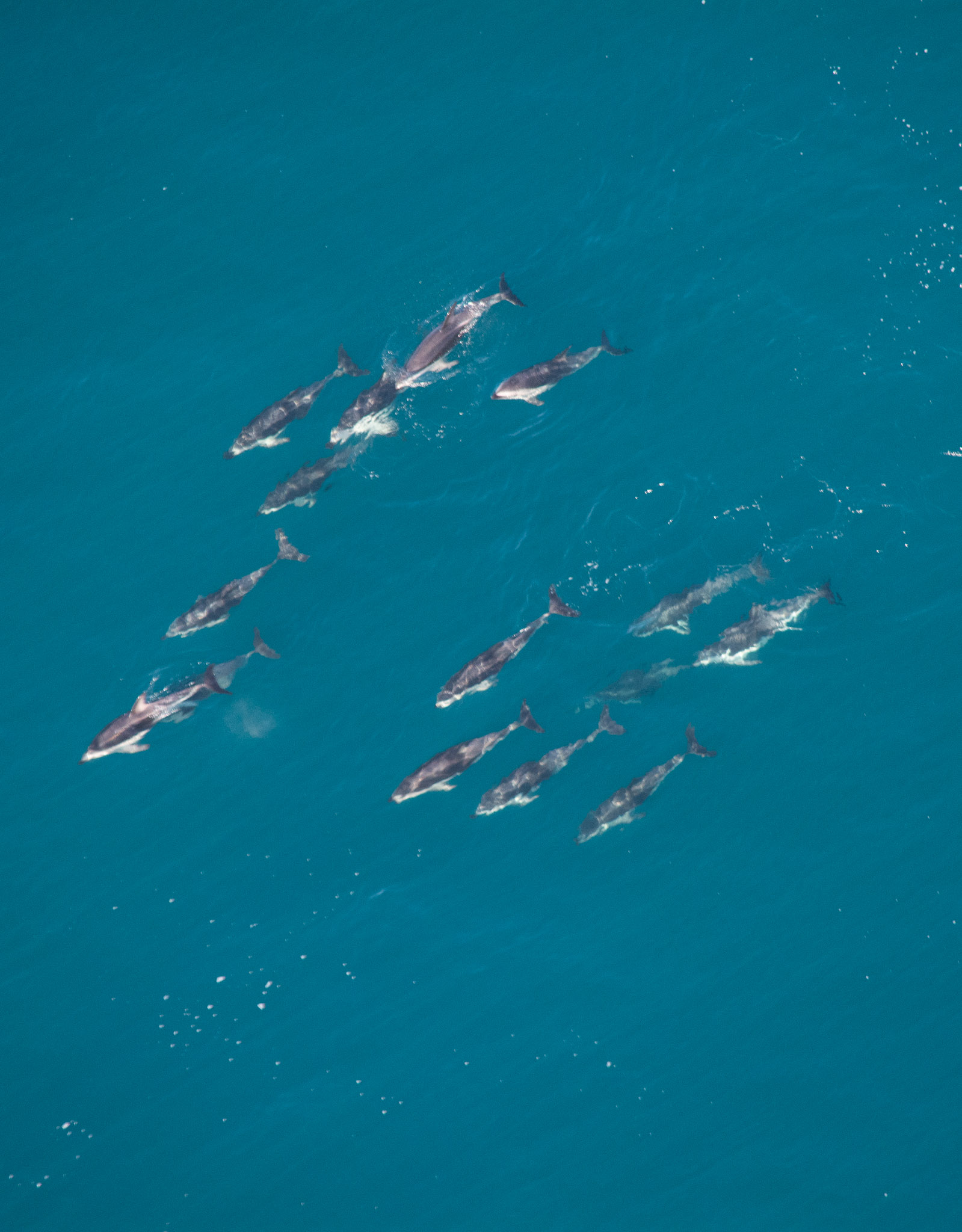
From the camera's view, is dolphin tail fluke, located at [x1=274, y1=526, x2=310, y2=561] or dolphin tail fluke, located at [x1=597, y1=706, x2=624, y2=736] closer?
dolphin tail fluke, located at [x1=597, y1=706, x2=624, y2=736]

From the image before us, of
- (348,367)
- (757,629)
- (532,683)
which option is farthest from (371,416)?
(757,629)

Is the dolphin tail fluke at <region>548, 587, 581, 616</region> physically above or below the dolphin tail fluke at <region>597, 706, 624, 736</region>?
above

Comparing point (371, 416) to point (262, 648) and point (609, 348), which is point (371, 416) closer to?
point (609, 348)

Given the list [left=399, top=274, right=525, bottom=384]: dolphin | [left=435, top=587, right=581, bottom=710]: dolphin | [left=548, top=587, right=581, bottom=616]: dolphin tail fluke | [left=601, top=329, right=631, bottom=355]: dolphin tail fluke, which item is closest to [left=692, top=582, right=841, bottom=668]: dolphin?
[left=548, top=587, right=581, bottom=616]: dolphin tail fluke

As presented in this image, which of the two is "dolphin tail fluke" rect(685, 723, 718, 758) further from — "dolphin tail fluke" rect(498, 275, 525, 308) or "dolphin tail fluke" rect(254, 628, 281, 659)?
"dolphin tail fluke" rect(498, 275, 525, 308)

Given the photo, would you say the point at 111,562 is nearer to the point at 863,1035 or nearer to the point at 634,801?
the point at 634,801

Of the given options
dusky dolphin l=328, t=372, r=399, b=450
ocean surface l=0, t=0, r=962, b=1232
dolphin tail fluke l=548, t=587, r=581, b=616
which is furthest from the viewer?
dusky dolphin l=328, t=372, r=399, b=450

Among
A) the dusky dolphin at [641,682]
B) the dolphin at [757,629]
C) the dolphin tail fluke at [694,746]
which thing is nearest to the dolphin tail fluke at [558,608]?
the dusky dolphin at [641,682]
